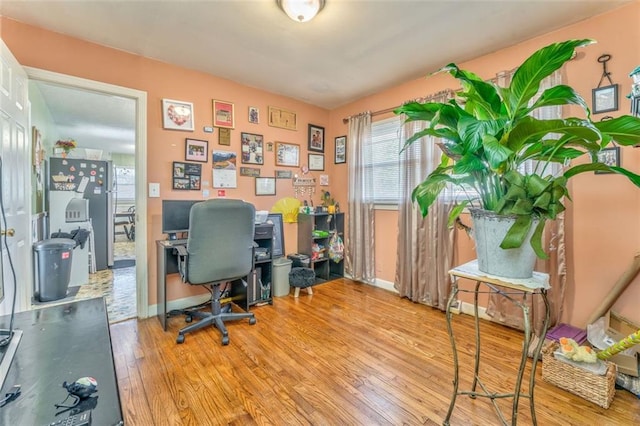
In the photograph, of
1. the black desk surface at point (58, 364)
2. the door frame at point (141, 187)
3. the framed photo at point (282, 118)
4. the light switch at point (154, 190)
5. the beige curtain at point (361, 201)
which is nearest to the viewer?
the black desk surface at point (58, 364)

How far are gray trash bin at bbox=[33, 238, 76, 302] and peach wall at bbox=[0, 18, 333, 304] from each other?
1253 millimetres

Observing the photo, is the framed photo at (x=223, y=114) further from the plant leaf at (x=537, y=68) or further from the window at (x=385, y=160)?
the plant leaf at (x=537, y=68)

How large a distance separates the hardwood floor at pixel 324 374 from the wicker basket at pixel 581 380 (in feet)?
0.15

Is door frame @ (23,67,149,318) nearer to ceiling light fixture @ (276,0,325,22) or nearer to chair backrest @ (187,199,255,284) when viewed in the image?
chair backrest @ (187,199,255,284)

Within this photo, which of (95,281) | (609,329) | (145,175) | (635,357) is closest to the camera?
(635,357)

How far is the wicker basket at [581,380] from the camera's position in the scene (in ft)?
4.87

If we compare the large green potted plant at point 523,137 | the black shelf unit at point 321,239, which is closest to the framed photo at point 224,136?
the black shelf unit at point 321,239

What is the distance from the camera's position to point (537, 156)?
115 centimetres

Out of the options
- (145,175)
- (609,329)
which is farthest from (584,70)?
(145,175)

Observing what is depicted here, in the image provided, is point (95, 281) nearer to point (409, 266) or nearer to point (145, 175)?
point (145, 175)

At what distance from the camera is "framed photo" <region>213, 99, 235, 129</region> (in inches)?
115

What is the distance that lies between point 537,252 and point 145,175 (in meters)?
2.85

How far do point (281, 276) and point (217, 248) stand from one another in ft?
3.70

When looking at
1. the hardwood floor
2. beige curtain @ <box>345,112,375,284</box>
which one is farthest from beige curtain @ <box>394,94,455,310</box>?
beige curtain @ <box>345,112,375,284</box>
